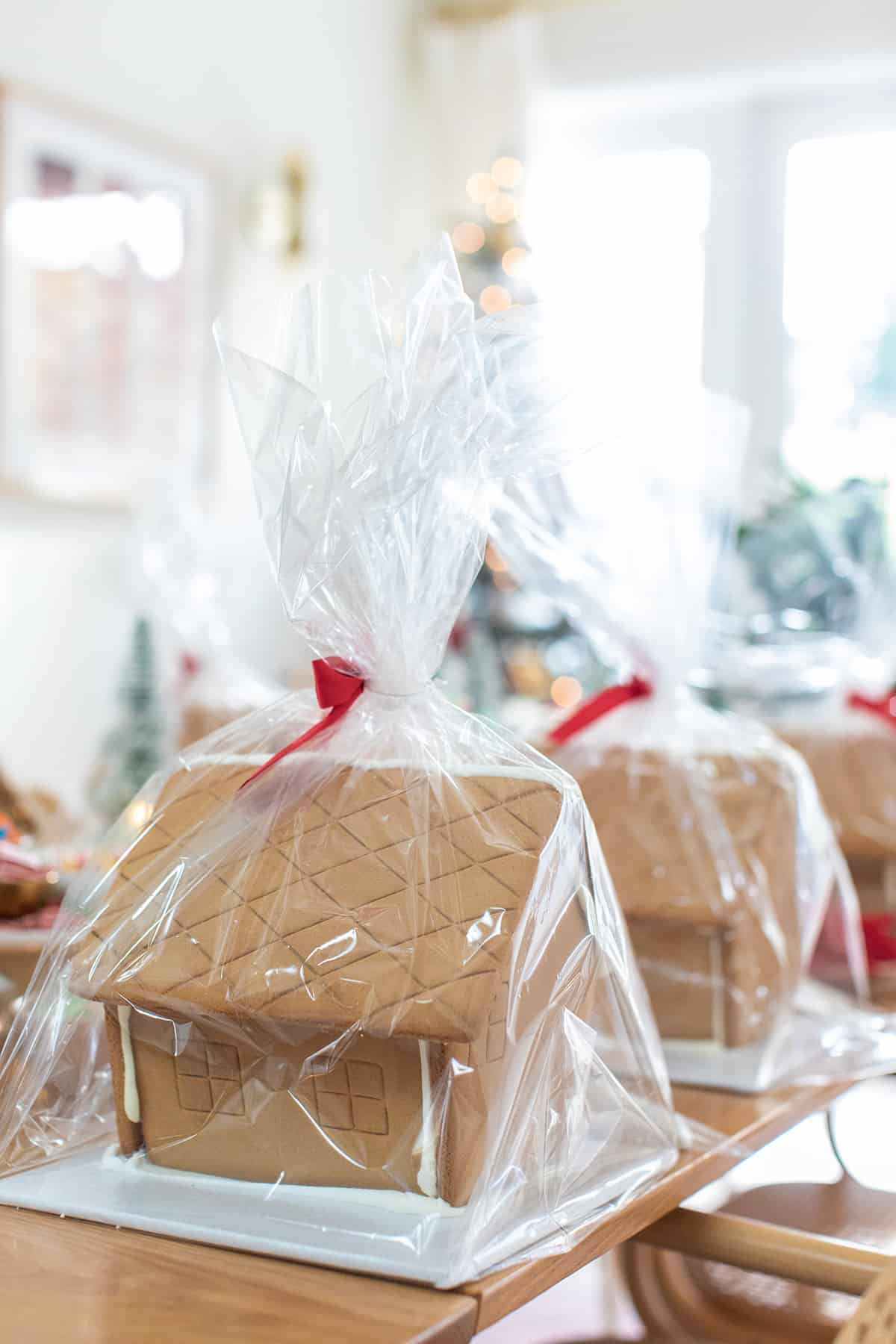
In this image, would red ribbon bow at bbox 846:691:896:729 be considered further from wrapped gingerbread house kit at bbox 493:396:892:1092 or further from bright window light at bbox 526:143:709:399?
bright window light at bbox 526:143:709:399

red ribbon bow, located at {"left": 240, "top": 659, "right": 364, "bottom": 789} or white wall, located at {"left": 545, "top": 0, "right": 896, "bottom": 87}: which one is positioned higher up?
white wall, located at {"left": 545, "top": 0, "right": 896, "bottom": 87}

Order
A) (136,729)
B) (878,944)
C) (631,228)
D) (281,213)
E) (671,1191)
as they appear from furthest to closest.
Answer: (631,228), (281,213), (136,729), (878,944), (671,1191)

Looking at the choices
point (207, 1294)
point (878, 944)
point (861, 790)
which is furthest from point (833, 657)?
point (207, 1294)

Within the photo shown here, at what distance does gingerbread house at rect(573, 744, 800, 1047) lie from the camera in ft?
3.50

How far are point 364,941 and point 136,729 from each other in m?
2.11

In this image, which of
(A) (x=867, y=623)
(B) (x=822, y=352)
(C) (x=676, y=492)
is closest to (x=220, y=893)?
Result: (C) (x=676, y=492)

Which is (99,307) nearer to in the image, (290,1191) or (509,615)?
(509,615)

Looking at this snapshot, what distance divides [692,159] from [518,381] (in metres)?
4.01

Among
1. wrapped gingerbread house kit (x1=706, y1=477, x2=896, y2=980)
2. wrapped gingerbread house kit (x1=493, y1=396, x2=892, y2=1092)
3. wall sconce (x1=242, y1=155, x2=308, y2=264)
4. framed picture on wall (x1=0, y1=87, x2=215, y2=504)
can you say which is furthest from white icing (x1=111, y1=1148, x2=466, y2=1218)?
wall sconce (x1=242, y1=155, x2=308, y2=264)

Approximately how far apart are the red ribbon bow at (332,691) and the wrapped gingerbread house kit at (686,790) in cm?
23

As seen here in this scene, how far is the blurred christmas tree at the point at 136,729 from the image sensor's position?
2.69 meters

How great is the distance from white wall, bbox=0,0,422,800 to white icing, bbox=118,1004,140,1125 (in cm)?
248

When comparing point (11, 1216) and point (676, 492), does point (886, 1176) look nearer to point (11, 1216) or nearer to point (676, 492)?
point (676, 492)

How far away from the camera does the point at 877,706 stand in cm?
162
